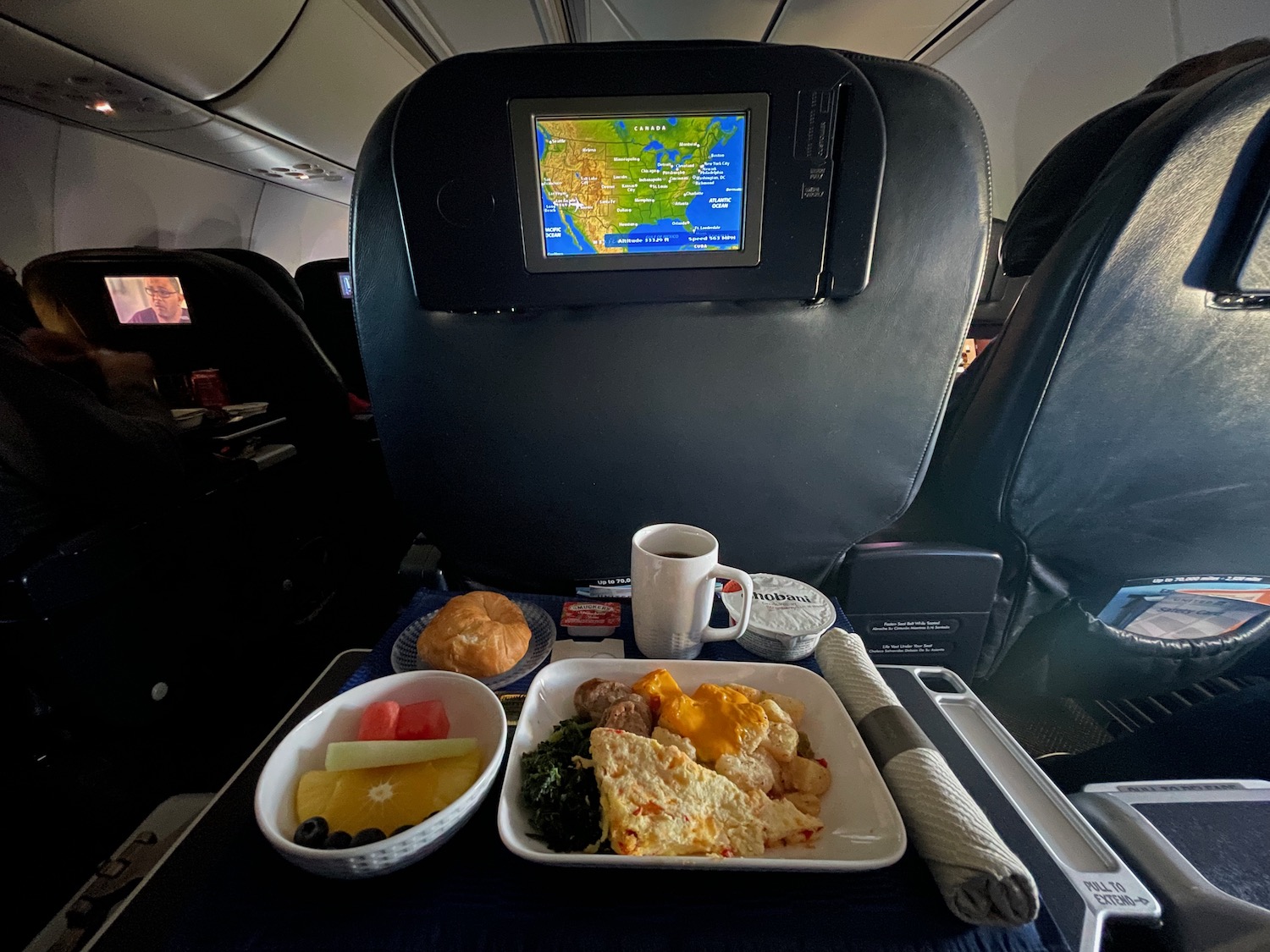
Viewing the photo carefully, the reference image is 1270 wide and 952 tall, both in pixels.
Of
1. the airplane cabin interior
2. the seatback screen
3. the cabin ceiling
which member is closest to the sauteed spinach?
the airplane cabin interior

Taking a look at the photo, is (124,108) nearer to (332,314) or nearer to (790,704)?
(332,314)

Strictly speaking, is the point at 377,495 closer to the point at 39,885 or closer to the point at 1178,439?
the point at 39,885

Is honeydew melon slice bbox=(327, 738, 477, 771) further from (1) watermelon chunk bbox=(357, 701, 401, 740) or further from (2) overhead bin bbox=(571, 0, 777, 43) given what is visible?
(2) overhead bin bbox=(571, 0, 777, 43)

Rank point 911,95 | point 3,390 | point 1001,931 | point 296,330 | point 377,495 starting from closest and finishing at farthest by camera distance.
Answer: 1. point 1001,931
2. point 911,95
3. point 3,390
4. point 296,330
5. point 377,495

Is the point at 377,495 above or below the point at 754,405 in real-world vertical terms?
below

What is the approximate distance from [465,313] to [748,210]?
410 millimetres

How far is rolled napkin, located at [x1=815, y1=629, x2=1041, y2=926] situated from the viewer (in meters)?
0.40

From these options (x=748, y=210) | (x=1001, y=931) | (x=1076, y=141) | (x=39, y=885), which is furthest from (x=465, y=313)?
(x=39, y=885)

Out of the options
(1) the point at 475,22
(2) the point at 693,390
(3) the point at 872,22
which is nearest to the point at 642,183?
(2) the point at 693,390

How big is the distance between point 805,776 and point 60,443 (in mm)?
1729

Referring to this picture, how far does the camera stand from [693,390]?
2.62 ft

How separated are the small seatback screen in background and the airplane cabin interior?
0.77m

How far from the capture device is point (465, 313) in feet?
2.46

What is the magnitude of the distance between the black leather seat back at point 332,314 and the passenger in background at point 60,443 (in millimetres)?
1841
